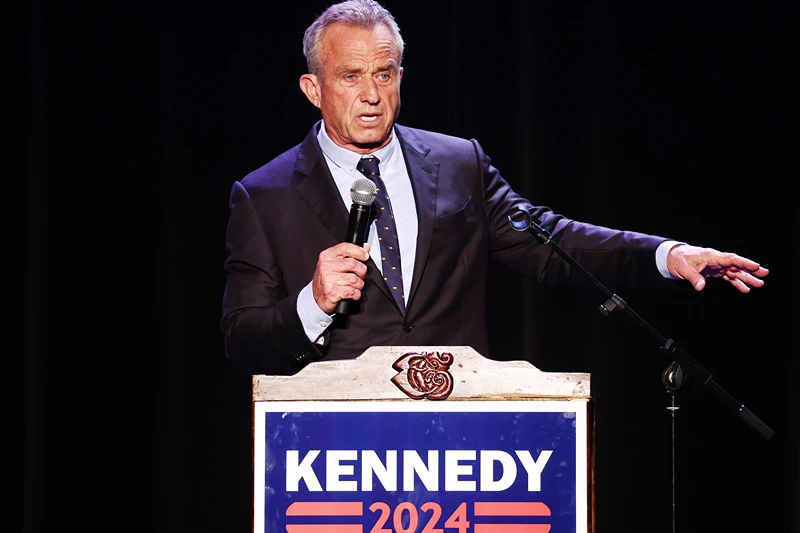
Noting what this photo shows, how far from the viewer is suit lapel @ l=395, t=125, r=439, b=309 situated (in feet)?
7.07

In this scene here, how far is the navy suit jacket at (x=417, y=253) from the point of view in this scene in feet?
6.93

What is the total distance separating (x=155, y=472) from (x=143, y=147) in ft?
3.34

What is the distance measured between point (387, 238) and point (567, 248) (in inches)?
16.6

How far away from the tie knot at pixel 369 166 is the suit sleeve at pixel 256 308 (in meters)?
0.27

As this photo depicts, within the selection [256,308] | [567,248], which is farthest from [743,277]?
[256,308]

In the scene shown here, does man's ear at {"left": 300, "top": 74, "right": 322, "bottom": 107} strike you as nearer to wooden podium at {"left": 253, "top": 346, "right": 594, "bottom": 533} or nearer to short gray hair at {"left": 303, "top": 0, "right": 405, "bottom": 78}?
short gray hair at {"left": 303, "top": 0, "right": 405, "bottom": 78}

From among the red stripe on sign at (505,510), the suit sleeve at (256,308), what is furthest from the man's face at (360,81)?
the red stripe on sign at (505,510)

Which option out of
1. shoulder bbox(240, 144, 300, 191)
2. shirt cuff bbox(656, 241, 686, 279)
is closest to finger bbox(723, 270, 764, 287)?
shirt cuff bbox(656, 241, 686, 279)

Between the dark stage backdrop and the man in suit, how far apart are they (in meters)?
0.71

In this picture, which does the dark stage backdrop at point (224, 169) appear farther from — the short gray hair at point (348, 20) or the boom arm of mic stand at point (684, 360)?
the boom arm of mic stand at point (684, 360)

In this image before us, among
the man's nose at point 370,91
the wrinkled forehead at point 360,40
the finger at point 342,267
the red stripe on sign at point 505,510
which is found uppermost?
the wrinkled forehead at point 360,40

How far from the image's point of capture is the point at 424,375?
5.57 feet

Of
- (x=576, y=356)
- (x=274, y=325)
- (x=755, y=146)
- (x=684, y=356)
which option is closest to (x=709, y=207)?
(x=755, y=146)

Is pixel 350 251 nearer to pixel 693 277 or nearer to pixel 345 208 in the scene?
pixel 345 208
